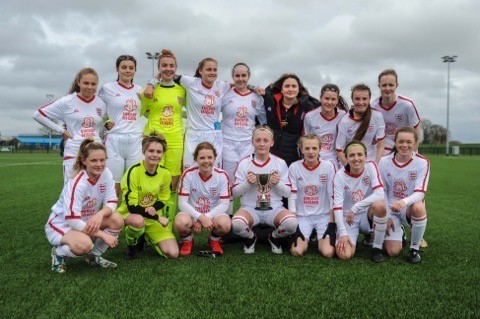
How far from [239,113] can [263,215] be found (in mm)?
1376

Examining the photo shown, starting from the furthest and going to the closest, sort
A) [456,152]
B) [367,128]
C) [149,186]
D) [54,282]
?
[456,152] < [367,128] < [149,186] < [54,282]

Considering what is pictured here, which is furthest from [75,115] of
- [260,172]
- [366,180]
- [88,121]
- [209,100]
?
[366,180]

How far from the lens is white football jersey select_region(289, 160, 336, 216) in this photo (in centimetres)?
462

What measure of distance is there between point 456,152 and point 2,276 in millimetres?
48471

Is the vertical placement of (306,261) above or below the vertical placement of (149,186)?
below

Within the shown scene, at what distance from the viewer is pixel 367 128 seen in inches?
190

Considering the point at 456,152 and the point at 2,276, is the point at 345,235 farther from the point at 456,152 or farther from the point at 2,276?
the point at 456,152

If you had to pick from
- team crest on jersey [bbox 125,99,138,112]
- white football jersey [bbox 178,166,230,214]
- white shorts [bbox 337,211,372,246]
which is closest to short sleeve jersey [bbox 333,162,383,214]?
white shorts [bbox 337,211,372,246]

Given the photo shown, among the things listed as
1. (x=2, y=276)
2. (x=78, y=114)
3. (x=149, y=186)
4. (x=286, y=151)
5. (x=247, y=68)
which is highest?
(x=247, y=68)

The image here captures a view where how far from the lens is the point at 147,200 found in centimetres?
425

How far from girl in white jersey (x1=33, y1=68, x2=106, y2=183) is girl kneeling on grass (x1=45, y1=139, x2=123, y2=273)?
3.08ft

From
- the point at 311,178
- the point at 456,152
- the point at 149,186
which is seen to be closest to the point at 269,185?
the point at 311,178

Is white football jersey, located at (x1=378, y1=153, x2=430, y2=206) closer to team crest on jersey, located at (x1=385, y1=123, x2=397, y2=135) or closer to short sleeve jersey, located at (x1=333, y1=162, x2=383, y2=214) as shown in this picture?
short sleeve jersey, located at (x1=333, y1=162, x2=383, y2=214)

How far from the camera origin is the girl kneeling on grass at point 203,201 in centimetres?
427
